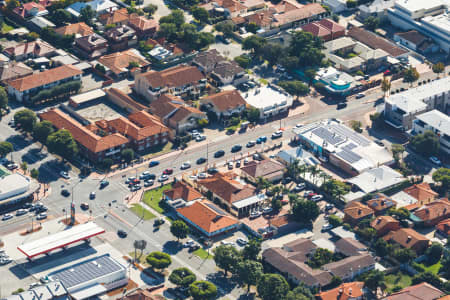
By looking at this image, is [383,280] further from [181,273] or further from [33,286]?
[33,286]

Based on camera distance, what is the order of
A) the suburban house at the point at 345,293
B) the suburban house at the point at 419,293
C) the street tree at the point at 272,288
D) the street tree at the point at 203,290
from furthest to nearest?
1. the suburban house at the point at 419,293
2. the suburban house at the point at 345,293
3. the street tree at the point at 203,290
4. the street tree at the point at 272,288

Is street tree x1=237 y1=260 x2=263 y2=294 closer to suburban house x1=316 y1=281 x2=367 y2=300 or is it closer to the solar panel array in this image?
suburban house x1=316 y1=281 x2=367 y2=300

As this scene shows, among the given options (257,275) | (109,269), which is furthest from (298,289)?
(109,269)

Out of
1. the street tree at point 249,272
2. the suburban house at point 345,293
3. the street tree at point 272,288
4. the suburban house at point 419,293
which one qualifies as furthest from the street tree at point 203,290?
the suburban house at point 419,293

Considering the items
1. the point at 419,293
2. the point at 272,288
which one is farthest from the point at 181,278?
the point at 419,293

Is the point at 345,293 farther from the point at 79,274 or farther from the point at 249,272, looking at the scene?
the point at 79,274

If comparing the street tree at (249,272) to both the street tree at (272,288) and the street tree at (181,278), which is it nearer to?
the street tree at (272,288)
